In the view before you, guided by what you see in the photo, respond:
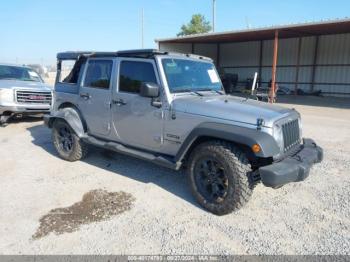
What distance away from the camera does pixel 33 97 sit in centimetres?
936

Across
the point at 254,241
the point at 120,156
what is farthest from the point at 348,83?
the point at 254,241

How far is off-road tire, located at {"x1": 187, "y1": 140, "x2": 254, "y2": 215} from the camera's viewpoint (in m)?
3.60

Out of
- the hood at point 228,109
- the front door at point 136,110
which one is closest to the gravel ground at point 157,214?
the front door at point 136,110

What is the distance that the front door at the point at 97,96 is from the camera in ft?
16.8

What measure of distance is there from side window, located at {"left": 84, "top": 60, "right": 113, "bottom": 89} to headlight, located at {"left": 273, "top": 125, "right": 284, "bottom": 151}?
2783mm

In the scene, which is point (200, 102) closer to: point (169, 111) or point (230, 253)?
point (169, 111)

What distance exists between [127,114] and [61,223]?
185 centimetres

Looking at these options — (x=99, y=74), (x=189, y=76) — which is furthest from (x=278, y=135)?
(x=99, y=74)

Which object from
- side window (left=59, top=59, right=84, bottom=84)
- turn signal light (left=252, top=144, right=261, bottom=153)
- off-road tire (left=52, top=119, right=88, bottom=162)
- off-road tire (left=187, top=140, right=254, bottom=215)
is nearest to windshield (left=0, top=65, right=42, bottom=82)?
side window (left=59, top=59, right=84, bottom=84)

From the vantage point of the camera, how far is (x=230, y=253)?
3094 millimetres

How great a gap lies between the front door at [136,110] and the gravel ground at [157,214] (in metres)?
0.73

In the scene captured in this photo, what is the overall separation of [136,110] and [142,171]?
1.26 meters

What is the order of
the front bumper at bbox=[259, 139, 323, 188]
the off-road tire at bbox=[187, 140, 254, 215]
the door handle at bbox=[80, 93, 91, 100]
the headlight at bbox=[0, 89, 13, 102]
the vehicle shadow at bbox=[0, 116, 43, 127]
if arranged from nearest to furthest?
the front bumper at bbox=[259, 139, 323, 188] → the off-road tire at bbox=[187, 140, 254, 215] → the door handle at bbox=[80, 93, 91, 100] → the headlight at bbox=[0, 89, 13, 102] → the vehicle shadow at bbox=[0, 116, 43, 127]

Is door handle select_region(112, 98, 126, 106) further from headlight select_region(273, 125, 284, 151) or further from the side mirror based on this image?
headlight select_region(273, 125, 284, 151)
